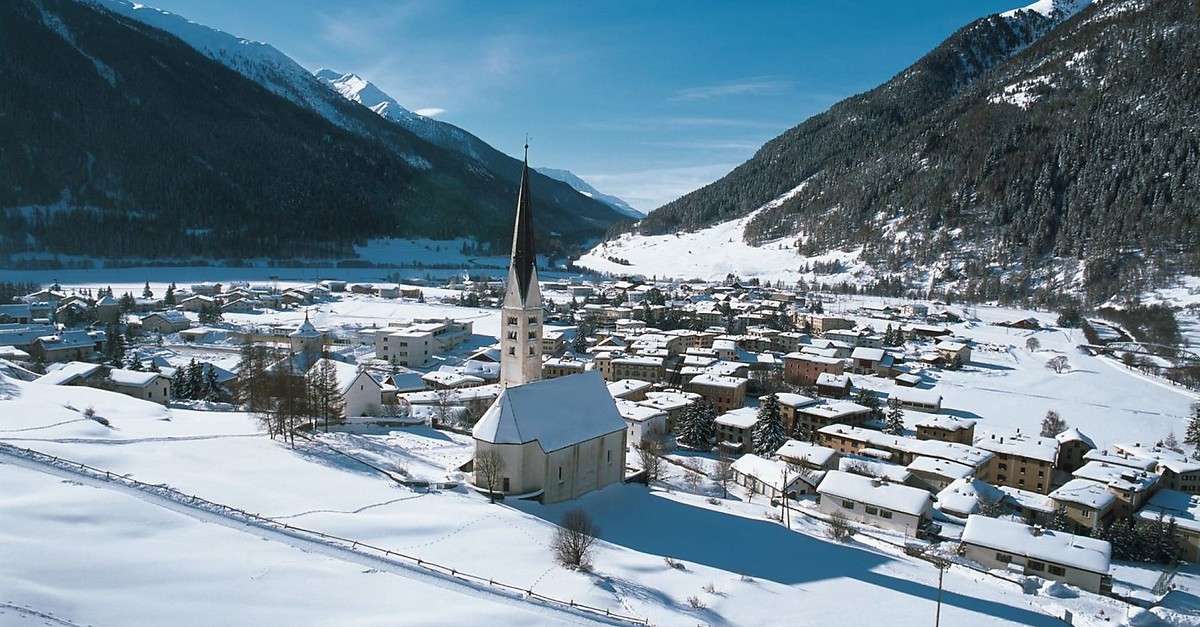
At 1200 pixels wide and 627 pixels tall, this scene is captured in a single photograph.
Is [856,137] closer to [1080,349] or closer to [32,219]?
[1080,349]

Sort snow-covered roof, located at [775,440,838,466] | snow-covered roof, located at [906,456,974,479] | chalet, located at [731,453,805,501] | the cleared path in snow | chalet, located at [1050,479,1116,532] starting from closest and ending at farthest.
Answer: the cleared path in snow → chalet, located at [1050,479,1116,532] → chalet, located at [731,453,805,501] → snow-covered roof, located at [906,456,974,479] → snow-covered roof, located at [775,440,838,466]

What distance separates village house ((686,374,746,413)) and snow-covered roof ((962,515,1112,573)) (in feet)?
69.1

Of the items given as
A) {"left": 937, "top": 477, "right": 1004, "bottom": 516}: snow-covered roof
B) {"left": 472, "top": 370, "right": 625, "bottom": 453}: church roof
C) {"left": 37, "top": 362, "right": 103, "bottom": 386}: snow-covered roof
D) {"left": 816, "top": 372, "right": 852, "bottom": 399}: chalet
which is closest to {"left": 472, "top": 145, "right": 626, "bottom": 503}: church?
{"left": 472, "top": 370, "right": 625, "bottom": 453}: church roof

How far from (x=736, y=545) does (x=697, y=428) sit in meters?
19.4

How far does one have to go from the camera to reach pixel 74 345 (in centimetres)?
4678

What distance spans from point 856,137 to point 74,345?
588 ft

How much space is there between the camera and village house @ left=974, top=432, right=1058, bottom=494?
3341 centimetres

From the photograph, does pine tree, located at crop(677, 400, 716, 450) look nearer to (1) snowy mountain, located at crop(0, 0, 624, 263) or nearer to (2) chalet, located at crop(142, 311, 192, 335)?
(2) chalet, located at crop(142, 311, 192, 335)

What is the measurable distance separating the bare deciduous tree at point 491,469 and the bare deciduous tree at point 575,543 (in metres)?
3.53

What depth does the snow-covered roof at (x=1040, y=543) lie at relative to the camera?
72.6 ft

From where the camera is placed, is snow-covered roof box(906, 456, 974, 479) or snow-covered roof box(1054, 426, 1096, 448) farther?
snow-covered roof box(1054, 426, 1096, 448)

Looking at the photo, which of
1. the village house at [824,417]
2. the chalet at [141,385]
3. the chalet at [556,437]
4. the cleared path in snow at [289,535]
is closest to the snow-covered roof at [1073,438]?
the village house at [824,417]

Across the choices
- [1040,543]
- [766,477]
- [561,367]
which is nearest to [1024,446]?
[1040,543]

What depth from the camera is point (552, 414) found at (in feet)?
69.5
